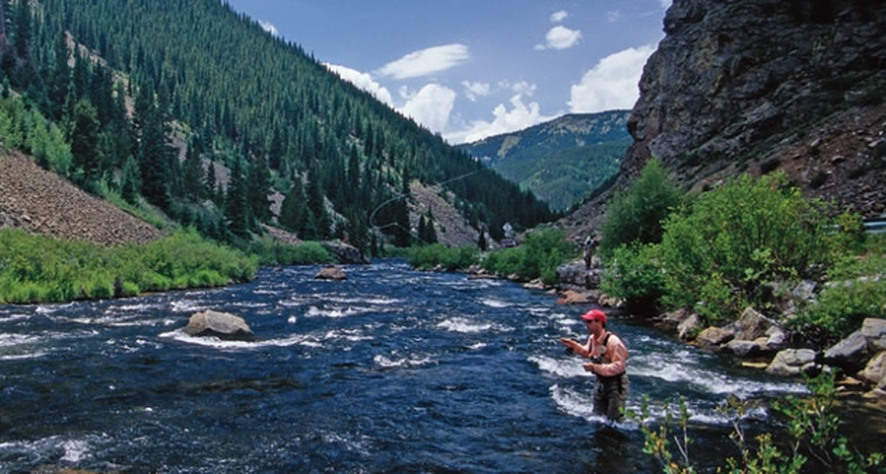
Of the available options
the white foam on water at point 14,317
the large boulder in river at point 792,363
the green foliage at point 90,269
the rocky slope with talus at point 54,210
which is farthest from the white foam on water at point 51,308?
the large boulder in river at point 792,363

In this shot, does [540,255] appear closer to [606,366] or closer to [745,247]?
[745,247]

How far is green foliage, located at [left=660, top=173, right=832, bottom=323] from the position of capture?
64.7 ft

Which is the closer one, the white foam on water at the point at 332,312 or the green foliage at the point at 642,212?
the white foam on water at the point at 332,312

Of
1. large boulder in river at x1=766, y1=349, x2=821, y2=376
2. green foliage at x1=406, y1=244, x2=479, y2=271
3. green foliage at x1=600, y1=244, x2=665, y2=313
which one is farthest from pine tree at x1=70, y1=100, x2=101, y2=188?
large boulder in river at x1=766, y1=349, x2=821, y2=376

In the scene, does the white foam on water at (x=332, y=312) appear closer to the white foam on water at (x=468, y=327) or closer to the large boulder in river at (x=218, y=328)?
the white foam on water at (x=468, y=327)

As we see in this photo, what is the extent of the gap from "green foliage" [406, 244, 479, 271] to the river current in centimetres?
4816

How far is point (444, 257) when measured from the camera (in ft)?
244

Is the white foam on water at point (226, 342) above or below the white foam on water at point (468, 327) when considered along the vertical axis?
above

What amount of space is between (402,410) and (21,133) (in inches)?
1897

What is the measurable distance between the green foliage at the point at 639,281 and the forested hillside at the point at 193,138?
44269mm

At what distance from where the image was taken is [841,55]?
52312 millimetres

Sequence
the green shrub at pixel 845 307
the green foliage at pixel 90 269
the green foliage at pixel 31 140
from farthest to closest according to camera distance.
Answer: the green foliage at pixel 31 140
the green foliage at pixel 90 269
the green shrub at pixel 845 307

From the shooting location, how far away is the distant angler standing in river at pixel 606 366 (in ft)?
34.4

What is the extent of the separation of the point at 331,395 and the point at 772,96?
198 feet
